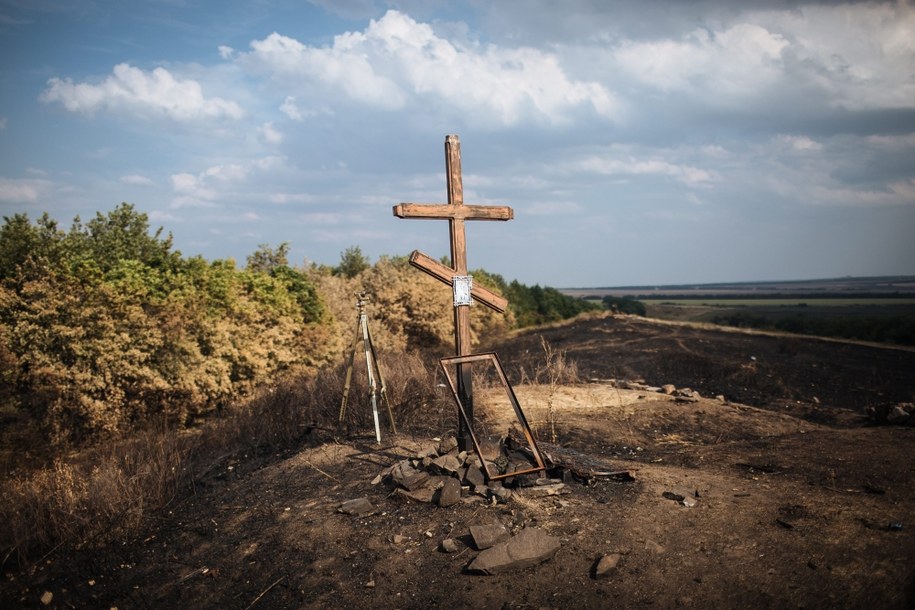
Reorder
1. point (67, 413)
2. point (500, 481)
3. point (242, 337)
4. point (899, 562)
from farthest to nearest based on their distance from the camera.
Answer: point (242, 337), point (67, 413), point (500, 481), point (899, 562)

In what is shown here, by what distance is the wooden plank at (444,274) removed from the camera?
5.76m

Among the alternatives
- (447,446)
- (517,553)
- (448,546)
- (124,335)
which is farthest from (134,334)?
(517,553)

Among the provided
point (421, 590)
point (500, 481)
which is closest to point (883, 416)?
point (500, 481)

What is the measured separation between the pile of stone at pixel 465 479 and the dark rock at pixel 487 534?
26.1 inches

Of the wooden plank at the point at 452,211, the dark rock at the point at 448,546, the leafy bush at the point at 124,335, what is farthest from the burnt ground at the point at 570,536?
the leafy bush at the point at 124,335

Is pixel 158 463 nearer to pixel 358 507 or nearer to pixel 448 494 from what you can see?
pixel 358 507

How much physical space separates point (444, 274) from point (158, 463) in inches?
192

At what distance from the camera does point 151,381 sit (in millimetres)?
11320

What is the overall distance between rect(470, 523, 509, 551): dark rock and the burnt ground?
4.2 inches

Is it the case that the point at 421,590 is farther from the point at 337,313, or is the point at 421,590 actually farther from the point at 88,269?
the point at 337,313

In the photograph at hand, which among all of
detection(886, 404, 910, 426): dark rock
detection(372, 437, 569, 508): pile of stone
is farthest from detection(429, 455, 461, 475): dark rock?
detection(886, 404, 910, 426): dark rock

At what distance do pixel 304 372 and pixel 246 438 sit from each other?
6.09 metres

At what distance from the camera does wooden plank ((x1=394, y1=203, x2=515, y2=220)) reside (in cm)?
586

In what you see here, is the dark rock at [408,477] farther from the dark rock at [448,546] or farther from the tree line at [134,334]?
the tree line at [134,334]
